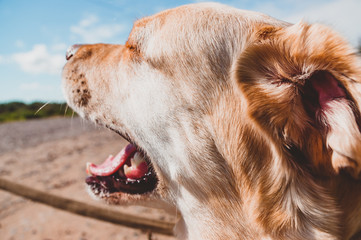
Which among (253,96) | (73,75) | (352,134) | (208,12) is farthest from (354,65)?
(73,75)

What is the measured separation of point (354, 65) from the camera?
4.05ft

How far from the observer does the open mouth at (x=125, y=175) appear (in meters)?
2.17

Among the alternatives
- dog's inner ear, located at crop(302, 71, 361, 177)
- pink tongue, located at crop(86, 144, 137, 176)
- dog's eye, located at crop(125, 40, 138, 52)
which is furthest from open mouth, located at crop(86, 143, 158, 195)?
dog's inner ear, located at crop(302, 71, 361, 177)

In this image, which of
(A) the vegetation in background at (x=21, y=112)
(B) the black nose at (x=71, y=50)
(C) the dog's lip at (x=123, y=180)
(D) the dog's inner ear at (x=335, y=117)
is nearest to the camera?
(D) the dog's inner ear at (x=335, y=117)

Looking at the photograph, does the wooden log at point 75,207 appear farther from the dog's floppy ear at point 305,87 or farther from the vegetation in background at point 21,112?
the vegetation in background at point 21,112

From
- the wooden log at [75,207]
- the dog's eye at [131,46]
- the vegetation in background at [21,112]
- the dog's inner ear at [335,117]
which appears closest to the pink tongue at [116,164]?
the wooden log at [75,207]

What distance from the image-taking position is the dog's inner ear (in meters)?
1.11

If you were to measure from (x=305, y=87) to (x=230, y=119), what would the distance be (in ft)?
1.38

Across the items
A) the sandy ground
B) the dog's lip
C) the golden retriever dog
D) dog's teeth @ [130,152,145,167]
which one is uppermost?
the golden retriever dog

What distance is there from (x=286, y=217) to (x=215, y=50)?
1016mm

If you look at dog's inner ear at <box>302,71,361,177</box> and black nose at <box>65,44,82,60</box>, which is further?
black nose at <box>65,44,82,60</box>

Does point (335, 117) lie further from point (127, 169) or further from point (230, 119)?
point (127, 169)

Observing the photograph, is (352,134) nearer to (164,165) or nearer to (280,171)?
(280,171)

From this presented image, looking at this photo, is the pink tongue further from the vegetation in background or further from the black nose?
the vegetation in background
